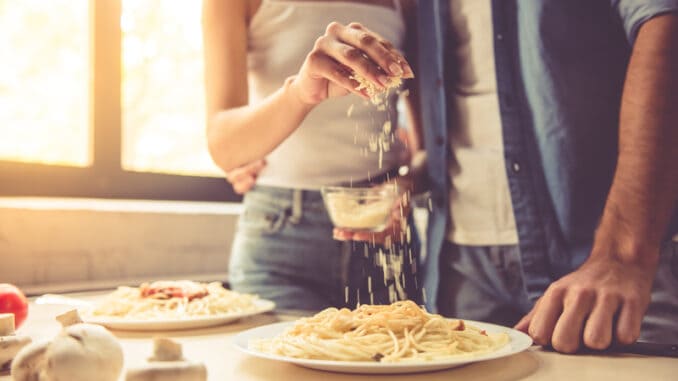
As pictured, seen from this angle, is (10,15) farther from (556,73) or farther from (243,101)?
(556,73)

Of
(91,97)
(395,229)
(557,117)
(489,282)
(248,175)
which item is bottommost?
(489,282)

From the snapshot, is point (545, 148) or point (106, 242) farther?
point (106, 242)

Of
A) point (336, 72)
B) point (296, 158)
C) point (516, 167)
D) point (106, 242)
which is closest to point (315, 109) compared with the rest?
point (296, 158)

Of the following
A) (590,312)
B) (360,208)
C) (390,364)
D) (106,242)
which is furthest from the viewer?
(106,242)

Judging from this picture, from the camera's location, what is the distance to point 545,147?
1.51 m

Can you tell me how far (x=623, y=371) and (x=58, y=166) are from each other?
1840 mm

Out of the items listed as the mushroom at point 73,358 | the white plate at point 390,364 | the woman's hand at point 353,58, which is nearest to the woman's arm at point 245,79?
the woman's hand at point 353,58

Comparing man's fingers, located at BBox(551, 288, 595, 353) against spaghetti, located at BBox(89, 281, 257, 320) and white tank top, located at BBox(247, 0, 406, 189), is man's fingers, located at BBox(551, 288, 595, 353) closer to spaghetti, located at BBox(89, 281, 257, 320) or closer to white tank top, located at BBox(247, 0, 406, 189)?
spaghetti, located at BBox(89, 281, 257, 320)

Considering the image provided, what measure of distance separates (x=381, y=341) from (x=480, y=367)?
0.13m

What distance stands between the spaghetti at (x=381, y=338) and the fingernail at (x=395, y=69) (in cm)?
33

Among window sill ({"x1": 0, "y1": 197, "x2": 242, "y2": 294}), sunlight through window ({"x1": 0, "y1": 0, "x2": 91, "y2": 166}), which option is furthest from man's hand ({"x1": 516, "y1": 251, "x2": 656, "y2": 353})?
sunlight through window ({"x1": 0, "y1": 0, "x2": 91, "y2": 166})

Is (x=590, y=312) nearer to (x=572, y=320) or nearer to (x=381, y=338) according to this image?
(x=572, y=320)

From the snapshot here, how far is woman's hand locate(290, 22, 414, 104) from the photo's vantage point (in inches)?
36.1

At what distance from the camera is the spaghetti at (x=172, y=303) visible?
117cm
